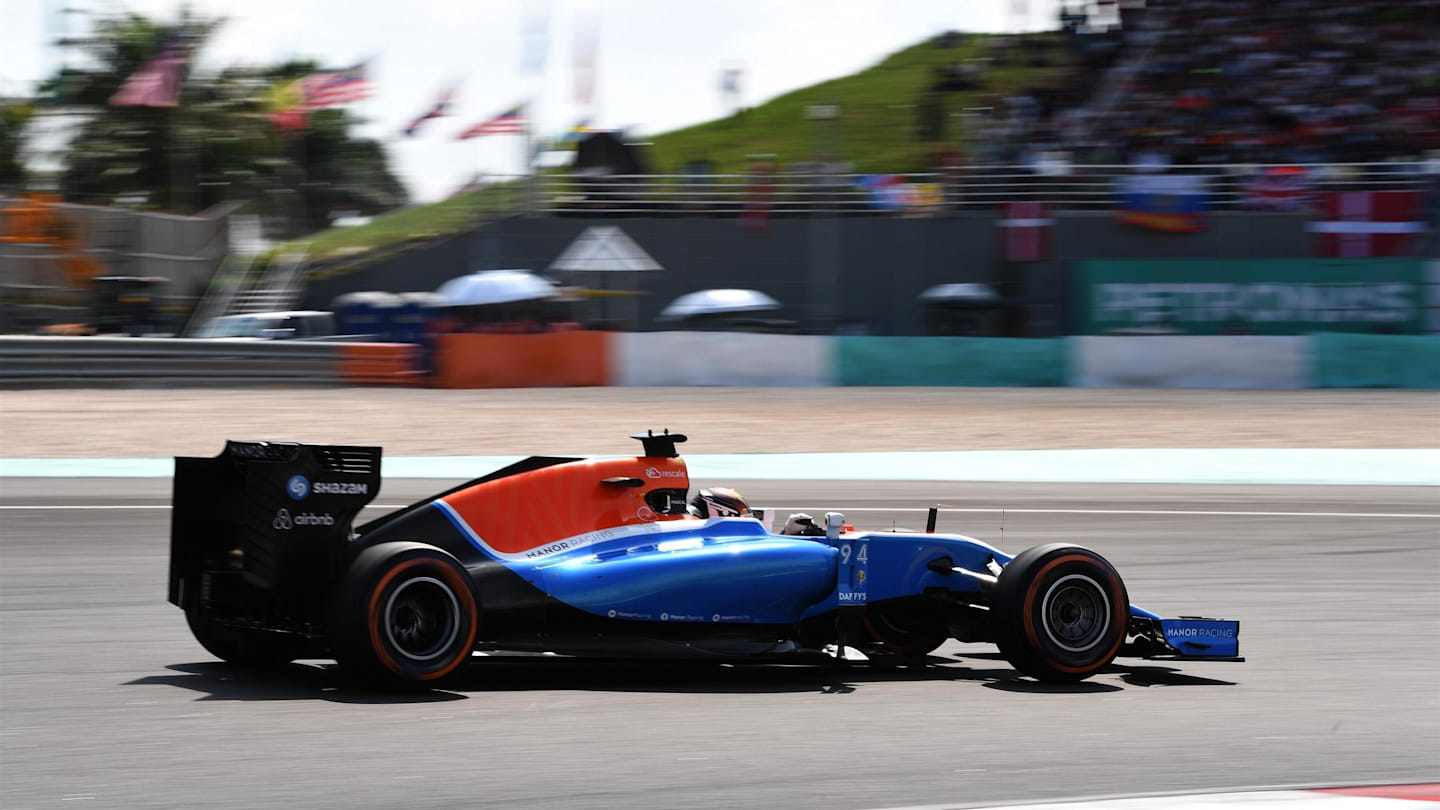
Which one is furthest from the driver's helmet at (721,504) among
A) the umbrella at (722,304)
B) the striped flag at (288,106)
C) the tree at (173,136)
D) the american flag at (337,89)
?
the tree at (173,136)

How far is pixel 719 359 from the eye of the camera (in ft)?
75.4

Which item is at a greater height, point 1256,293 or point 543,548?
point 1256,293

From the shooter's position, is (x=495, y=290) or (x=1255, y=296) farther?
(x=495, y=290)

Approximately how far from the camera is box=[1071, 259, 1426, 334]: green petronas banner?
2364 centimetres

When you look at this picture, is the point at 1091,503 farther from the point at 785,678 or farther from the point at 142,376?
the point at 142,376

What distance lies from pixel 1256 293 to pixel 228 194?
25747 mm

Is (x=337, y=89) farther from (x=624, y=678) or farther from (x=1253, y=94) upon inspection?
(x=624, y=678)

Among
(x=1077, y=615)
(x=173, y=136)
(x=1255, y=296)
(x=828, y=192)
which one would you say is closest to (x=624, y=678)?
(x=1077, y=615)

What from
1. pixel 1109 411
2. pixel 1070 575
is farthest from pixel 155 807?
pixel 1109 411

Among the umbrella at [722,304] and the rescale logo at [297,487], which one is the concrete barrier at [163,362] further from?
the rescale logo at [297,487]

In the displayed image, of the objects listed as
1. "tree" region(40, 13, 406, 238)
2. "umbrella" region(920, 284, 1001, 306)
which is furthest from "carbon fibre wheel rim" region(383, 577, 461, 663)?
"tree" region(40, 13, 406, 238)

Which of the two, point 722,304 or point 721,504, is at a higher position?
point 722,304

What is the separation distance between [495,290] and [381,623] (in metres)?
19.9

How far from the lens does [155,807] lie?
4.28 metres
